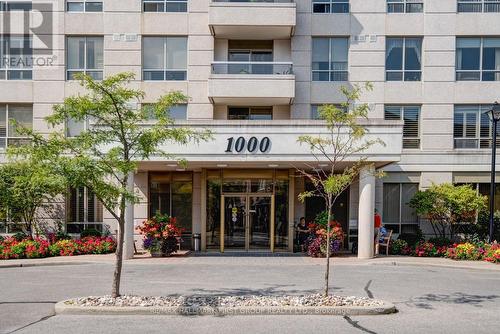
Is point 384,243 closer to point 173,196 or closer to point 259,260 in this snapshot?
point 259,260

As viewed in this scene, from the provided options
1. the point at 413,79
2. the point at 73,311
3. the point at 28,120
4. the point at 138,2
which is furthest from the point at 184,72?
the point at 73,311

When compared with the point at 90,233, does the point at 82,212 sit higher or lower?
higher

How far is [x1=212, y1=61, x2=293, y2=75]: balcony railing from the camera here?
21.8 meters

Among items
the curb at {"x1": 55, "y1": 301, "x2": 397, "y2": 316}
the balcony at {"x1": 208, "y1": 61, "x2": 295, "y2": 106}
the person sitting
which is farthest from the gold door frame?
the curb at {"x1": 55, "y1": 301, "x2": 397, "y2": 316}

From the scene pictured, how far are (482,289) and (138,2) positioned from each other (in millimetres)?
18256

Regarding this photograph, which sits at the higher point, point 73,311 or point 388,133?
point 388,133

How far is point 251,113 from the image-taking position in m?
23.1

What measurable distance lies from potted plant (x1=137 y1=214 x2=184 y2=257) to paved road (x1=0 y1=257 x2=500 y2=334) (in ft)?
3.33

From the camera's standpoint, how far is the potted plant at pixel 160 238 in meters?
19.7

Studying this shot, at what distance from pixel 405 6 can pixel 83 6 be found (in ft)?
48.5

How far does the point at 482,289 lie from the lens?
1324 cm

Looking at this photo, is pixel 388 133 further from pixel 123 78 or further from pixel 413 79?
pixel 123 78

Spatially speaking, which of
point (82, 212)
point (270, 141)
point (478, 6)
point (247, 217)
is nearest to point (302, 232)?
point (247, 217)

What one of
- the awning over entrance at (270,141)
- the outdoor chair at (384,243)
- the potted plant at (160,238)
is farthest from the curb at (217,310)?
the outdoor chair at (384,243)
